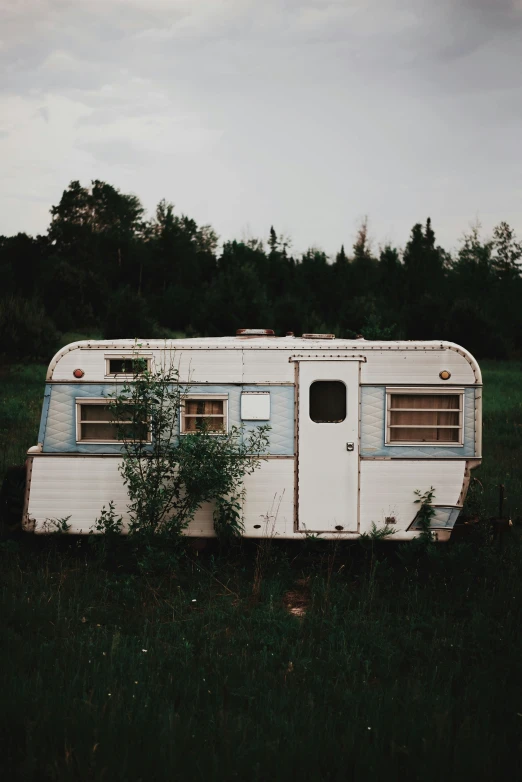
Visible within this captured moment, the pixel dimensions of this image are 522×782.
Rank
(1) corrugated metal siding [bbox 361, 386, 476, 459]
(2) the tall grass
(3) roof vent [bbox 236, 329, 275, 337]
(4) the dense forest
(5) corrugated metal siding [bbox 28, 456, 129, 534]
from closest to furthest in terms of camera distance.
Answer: (2) the tall grass → (1) corrugated metal siding [bbox 361, 386, 476, 459] → (5) corrugated metal siding [bbox 28, 456, 129, 534] → (3) roof vent [bbox 236, 329, 275, 337] → (4) the dense forest

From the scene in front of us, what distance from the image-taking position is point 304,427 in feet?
25.1

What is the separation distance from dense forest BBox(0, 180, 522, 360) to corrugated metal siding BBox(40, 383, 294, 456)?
18178mm

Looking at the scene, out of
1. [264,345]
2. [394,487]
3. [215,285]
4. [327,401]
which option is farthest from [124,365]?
[215,285]

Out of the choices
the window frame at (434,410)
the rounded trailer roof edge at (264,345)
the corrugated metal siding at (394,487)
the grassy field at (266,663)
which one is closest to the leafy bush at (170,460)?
the rounded trailer roof edge at (264,345)

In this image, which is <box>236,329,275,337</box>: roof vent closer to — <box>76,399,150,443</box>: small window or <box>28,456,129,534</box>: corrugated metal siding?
<box>76,399,150,443</box>: small window

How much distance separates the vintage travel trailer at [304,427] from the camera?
758 centimetres

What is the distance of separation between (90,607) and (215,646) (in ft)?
4.67

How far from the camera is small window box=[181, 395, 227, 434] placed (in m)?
7.74

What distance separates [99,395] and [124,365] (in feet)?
1.49

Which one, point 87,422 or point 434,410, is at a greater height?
point 434,410

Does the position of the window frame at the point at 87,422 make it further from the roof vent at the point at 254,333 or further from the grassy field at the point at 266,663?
the roof vent at the point at 254,333

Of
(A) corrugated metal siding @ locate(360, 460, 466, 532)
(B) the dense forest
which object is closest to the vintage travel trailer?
(A) corrugated metal siding @ locate(360, 460, 466, 532)

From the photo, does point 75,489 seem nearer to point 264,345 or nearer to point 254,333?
point 264,345

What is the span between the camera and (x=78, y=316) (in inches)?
1551
